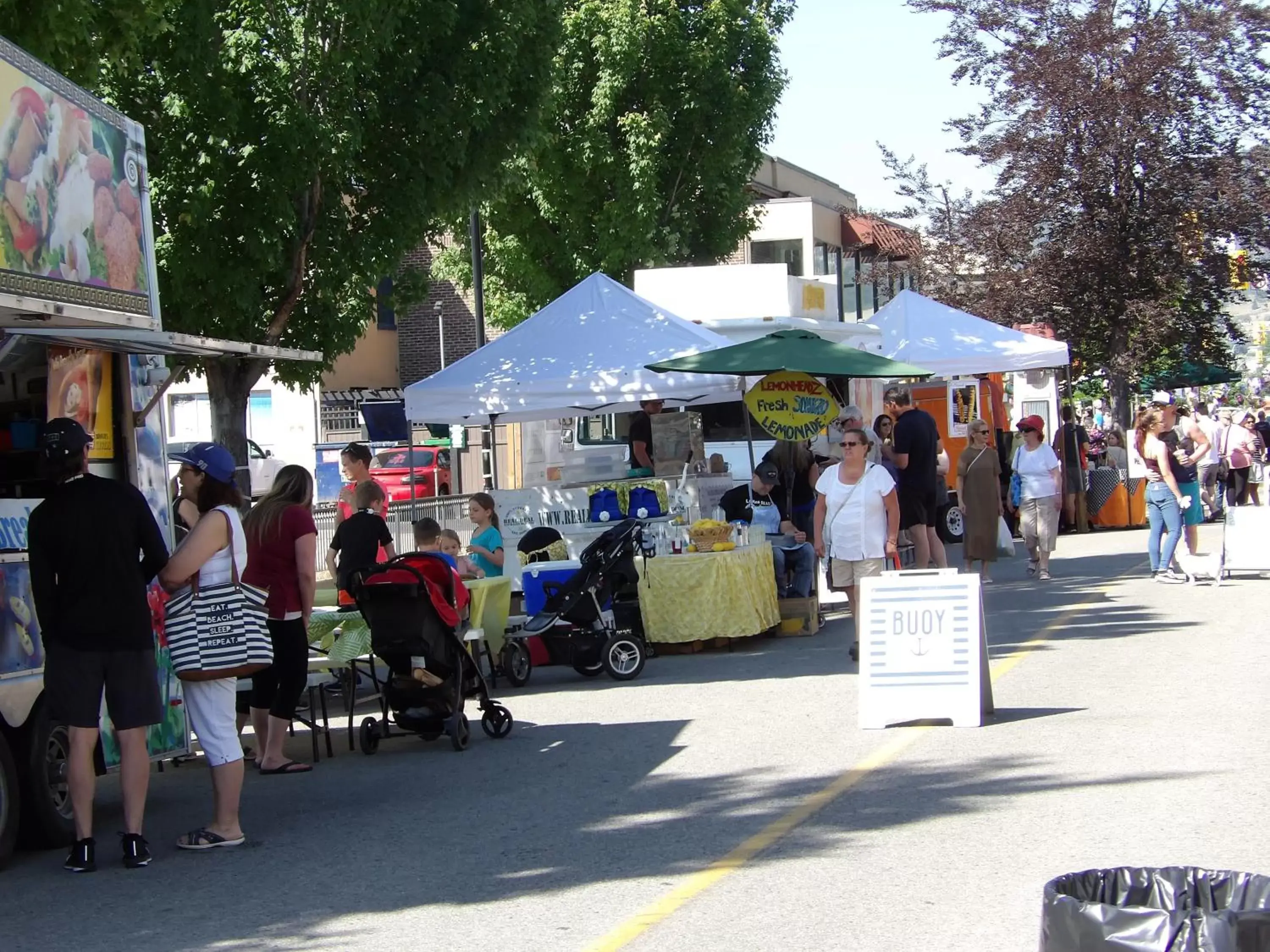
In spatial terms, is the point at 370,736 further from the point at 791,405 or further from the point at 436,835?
the point at 791,405

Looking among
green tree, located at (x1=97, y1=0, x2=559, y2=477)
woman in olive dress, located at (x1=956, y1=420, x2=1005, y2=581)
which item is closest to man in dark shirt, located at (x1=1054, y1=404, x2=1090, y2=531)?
woman in olive dress, located at (x1=956, y1=420, x2=1005, y2=581)

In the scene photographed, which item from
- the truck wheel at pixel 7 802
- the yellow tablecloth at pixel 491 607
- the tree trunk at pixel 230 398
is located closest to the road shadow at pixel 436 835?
the truck wheel at pixel 7 802

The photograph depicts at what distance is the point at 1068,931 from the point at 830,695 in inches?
306

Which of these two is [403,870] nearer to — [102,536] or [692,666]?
[102,536]

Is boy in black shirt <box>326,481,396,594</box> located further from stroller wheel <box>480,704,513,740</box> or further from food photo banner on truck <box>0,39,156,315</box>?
food photo banner on truck <box>0,39,156,315</box>

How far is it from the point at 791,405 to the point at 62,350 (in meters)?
8.69

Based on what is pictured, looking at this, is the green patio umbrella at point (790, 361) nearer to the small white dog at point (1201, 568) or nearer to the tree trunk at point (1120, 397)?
the small white dog at point (1201, 568)

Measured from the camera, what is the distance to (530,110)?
17.9 metres

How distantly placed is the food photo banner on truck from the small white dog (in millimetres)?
11972

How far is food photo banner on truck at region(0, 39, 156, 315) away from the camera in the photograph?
23.3 ft

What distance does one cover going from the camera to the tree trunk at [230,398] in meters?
17.0

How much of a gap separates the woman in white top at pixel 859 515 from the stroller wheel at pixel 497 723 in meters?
2.95

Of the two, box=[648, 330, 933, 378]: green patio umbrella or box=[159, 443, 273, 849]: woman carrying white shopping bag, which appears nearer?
box=[159, 443, 273, 849]: woman carrying white shopping bag

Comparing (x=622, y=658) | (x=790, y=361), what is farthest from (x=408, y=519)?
(x=622, y=658)
